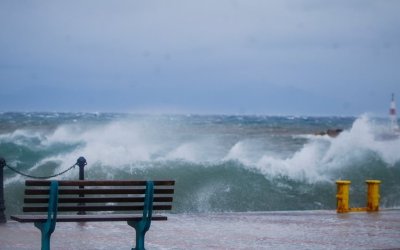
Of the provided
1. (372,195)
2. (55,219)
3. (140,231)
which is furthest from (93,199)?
(372,195)

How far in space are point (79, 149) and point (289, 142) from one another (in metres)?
28.8

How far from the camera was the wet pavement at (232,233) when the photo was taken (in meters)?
12.0

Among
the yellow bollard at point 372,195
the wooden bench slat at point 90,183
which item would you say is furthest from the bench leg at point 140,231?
the yellow bollard at point 372,195

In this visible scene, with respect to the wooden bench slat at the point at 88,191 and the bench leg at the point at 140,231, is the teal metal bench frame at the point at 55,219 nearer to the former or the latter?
the bench leg at the point at 140,231

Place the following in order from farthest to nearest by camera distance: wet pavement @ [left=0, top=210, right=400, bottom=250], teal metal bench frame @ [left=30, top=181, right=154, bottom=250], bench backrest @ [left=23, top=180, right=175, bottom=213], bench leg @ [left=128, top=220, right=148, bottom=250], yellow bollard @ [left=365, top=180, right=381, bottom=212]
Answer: yellow bollard @ [left=365, top=180, right=381, bottom=212] < wet pavement @ [left=0, top=210, right=400, bottom=250] < bench leg @ [left=128, top=220, right=148, bottom=250] < bench backrest @ [left=23, top=180, right=175, bottom=213] < teal metal bench frame @ [left=30, top=181, right=154, bottom=250]

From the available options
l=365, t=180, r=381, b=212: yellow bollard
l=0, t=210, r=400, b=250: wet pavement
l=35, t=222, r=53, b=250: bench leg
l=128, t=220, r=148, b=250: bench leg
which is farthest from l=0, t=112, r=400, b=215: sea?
l=35, t=222, r=53, b=250: bench leg

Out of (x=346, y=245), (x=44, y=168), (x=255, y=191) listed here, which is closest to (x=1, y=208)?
(x=346, y=245)

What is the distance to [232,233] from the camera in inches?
531

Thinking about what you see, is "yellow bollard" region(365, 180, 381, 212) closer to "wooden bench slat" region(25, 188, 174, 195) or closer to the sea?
the sea

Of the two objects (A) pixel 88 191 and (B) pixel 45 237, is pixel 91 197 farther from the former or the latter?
(B) pixel 45 237

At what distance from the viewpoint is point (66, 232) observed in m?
13.4

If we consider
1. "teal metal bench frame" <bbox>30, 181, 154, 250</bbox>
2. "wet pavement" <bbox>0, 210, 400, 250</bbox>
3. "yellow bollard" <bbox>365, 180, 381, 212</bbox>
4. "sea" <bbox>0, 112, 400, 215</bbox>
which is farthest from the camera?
"sea" <bbox>0, 112, 400, 215</bbox>

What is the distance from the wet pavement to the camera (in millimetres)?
12023

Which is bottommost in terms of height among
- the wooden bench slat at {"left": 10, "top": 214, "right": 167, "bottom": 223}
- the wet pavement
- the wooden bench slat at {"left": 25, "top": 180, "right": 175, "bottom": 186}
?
the wet pavement
